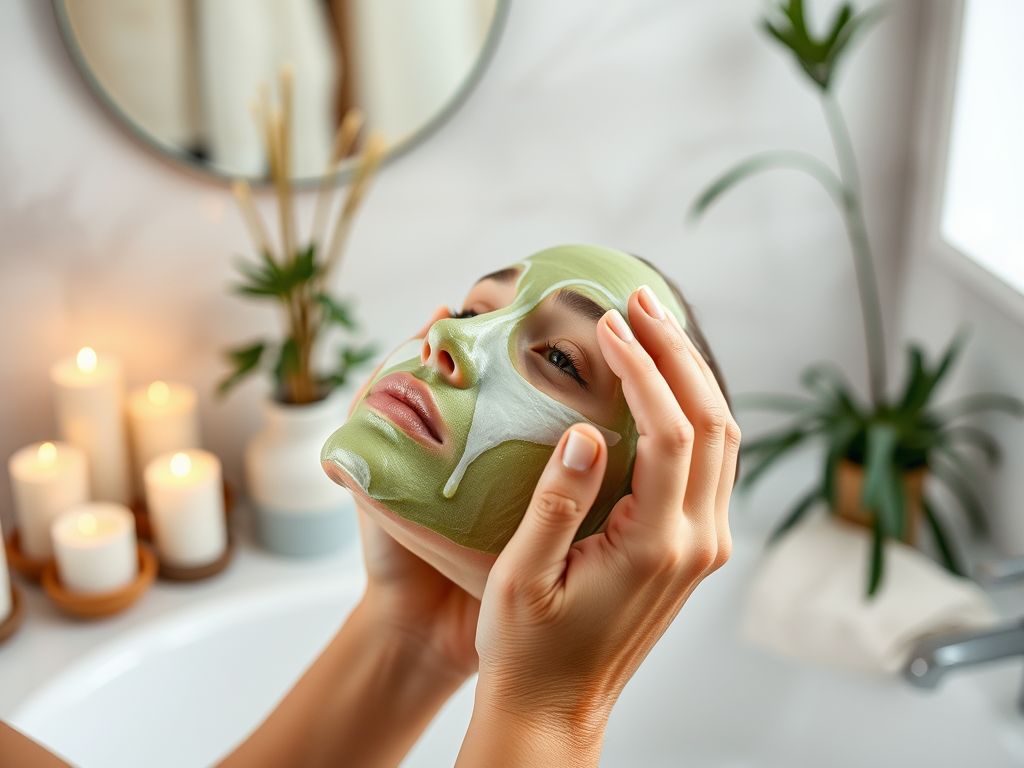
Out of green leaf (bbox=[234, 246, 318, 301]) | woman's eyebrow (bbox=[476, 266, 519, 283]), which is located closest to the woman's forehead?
woman's eyebrow (bbox=[476, 266, 519, 283])

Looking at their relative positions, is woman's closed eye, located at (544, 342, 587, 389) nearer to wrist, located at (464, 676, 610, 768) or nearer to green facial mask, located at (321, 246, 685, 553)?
green facial mask, located at (321, 246, 685, 553)

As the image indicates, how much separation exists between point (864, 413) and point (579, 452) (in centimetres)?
95

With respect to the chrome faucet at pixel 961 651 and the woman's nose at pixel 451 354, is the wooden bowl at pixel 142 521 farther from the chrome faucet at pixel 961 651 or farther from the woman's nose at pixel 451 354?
the chrome faucet at pixel 961 651

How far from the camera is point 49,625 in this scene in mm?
1146

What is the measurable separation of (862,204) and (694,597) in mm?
622

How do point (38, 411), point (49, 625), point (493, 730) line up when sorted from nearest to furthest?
point (493, 730), point (49, 625), point (38, 411)

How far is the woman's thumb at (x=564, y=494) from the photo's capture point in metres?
0.49

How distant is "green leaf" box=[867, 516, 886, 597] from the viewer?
118cm

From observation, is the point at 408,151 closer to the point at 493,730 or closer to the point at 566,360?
the point at 566,360

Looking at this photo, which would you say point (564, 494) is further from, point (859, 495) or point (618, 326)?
point (859, 495)

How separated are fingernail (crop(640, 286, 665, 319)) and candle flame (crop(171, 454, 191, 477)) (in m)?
0.82

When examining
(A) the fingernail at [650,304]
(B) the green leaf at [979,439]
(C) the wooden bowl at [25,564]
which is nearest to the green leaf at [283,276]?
(C) the wooden bowl at [25,564]

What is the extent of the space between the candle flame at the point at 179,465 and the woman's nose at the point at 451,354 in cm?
72

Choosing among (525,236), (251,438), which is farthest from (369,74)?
(251,438)
